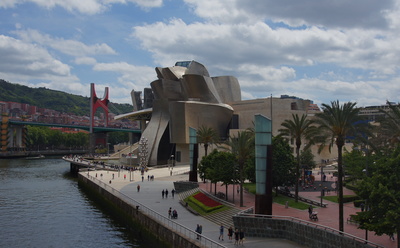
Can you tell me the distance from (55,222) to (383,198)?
24.9 m

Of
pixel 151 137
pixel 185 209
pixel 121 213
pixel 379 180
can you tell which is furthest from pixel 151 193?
pixel 151 137

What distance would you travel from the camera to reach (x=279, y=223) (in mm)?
22406

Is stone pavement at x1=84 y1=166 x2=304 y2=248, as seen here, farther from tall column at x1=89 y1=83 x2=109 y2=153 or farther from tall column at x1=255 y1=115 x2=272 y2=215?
tall column at x1=89 y1=83 x2=109 y2=153

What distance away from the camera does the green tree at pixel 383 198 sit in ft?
52.9

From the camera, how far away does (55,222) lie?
31734 mm

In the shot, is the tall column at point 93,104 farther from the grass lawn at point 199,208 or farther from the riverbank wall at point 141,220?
the grass lawn at point 199,208

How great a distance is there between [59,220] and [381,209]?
2516 centimetres

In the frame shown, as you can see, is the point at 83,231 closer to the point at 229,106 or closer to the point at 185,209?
the point at 185,209

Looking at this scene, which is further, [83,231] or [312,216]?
[83,231]

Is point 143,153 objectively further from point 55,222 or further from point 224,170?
point 224,170

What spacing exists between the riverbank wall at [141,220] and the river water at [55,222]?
0.94 m

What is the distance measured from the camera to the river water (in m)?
26.3

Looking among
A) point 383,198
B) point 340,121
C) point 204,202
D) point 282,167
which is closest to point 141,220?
point 204,202

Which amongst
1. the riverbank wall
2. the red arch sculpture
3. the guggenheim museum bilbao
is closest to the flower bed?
the riverbank wall
